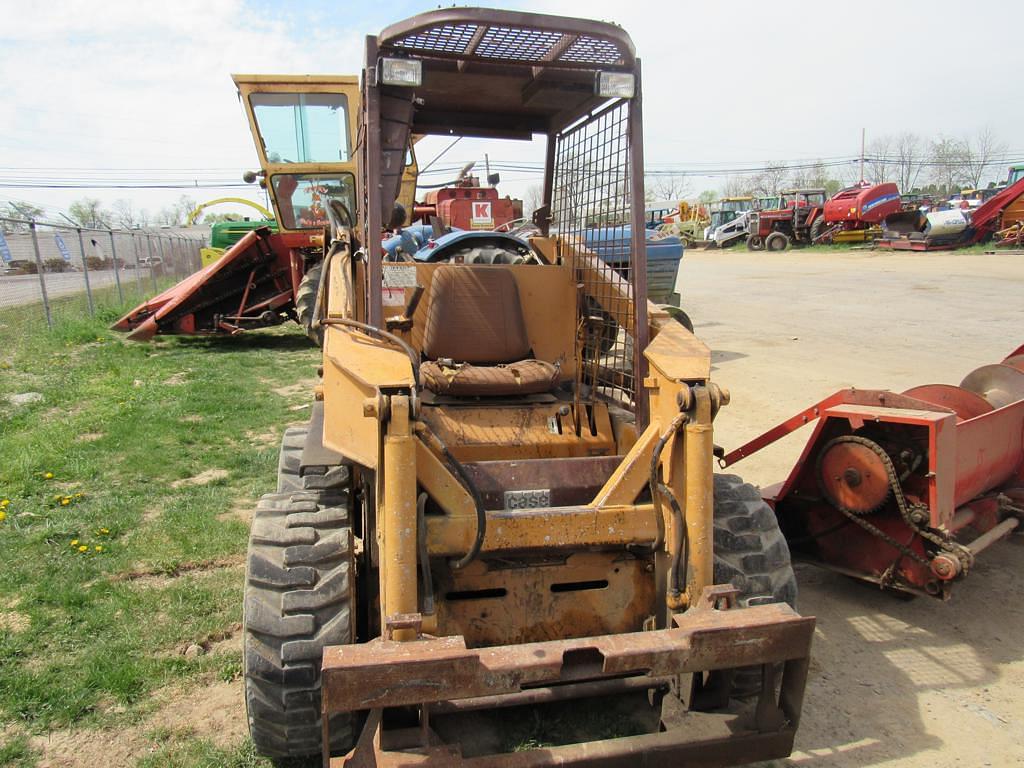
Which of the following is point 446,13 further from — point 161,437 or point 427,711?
point 161,437

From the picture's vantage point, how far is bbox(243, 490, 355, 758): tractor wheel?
2.72 m

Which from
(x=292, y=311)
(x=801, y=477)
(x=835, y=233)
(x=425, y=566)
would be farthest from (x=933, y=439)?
(x=835, y=233)

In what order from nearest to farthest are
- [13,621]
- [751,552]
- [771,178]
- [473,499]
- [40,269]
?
[473,499] → [751,552] → [13,621] → [40,269] → [771,178]

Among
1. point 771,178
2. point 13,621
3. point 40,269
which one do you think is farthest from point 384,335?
point 771,178

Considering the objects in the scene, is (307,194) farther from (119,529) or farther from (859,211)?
(859,211)

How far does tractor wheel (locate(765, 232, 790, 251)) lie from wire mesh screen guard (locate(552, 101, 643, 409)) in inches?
1308

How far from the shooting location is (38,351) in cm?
1087

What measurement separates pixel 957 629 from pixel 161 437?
6.23 m

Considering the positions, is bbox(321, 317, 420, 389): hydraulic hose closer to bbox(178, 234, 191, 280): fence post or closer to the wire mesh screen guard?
the wire mesh screen guard

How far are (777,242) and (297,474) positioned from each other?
114ft

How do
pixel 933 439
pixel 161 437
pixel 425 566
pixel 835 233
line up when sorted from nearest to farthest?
1. pixel 425 566
2. pixel 933 439
3. pixel 161 437
4. pixel 835 233

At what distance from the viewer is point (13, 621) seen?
389 centimetres

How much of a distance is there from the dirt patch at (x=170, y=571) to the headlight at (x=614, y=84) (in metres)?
3.29

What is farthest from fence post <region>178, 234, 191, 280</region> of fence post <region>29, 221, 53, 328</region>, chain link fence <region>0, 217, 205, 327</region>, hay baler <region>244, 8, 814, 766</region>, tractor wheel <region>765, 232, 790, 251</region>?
tractor wheel <region>765, 232, 790, 251</region>
